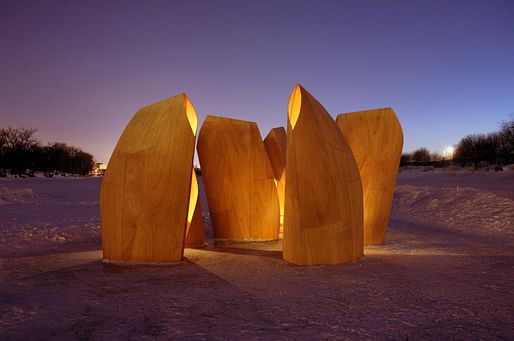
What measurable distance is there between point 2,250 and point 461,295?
9.52 metres

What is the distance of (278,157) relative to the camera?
42.3 ft

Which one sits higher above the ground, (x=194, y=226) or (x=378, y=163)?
(x=378, y=163)

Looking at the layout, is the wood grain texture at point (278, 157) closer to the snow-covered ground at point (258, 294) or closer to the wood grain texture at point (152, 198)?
the snow-covered ground at point (258, 294)

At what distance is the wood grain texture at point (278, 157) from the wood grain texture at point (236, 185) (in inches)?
58.8

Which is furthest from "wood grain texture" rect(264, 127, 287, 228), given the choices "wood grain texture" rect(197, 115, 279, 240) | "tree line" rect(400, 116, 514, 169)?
"tree line" rect(400, 116, 514, 169)

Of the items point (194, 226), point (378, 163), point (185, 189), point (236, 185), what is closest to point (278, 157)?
point (236, 185)

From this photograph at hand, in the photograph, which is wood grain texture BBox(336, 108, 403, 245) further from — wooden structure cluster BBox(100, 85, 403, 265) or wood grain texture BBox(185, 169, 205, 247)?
wood grain texture BBox(185, 169, 205, 247)

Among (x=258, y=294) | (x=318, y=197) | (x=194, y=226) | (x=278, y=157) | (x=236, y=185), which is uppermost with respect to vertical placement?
(x=278, y=157)

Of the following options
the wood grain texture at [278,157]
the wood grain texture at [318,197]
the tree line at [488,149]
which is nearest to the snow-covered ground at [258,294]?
the wood grain texture at [318,197]

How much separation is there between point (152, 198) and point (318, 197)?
315 centimetres

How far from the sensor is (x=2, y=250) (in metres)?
8.76

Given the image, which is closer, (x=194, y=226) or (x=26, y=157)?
(x=194, y=226)

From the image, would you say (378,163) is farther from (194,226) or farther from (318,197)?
(194,226)

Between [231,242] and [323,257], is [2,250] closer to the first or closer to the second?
[231,242]
